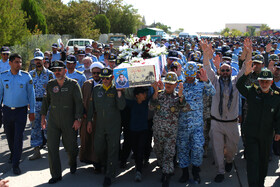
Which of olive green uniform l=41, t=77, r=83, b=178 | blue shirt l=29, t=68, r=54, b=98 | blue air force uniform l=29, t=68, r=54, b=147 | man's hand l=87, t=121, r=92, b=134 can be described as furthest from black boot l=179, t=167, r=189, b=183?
blue shirt l=29, t=68, r=54, b=98

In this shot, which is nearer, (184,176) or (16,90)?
(184,176)

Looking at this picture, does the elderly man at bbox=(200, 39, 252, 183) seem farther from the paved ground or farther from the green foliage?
the green foliage

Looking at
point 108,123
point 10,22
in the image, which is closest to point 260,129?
point 108,123

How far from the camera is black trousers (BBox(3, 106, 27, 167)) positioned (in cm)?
580

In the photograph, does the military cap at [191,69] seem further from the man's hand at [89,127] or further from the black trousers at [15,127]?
the black trousers at [15,127]

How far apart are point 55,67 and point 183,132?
2.61 meters

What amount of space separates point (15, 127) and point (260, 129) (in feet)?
14.9

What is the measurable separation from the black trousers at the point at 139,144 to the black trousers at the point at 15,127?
223cm

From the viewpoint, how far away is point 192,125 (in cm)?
528

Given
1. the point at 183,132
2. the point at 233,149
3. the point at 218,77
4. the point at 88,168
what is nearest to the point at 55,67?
the point at 88,168

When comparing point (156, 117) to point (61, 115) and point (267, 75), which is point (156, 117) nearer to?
point (61, 115)

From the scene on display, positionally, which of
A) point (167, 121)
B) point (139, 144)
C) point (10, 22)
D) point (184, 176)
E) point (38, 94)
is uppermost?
point (10, 22)

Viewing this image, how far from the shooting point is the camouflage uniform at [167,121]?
17.0 feet

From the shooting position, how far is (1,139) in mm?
7750
